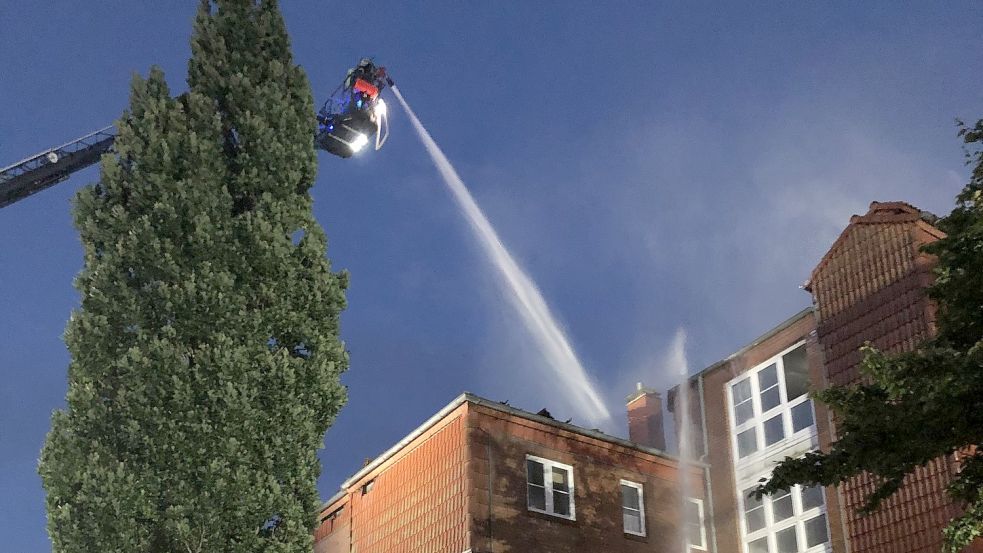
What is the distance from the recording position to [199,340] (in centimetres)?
1838

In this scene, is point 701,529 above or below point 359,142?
below

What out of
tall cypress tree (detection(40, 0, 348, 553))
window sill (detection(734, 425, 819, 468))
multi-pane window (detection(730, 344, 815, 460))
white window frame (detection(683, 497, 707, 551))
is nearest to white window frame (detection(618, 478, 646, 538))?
white window frame (detection(683, 497, 707, 551))

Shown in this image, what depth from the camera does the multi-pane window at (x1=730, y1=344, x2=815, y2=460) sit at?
26344 millimetres

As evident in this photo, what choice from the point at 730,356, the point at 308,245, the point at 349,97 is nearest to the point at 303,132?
the point at 308,245

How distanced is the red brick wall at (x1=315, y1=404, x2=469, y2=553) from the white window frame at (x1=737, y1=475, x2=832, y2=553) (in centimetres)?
809

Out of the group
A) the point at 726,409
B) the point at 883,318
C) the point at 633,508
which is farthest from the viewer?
the point at 726,409

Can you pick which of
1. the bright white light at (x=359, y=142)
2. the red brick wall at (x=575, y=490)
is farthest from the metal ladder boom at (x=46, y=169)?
the red brick wall at (x=575, y=490)

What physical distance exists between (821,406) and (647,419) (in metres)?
8.76

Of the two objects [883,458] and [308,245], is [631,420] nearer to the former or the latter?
[308,245]

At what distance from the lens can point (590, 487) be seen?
87.8ft

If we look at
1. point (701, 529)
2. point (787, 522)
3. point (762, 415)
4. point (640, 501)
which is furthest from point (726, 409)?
point (787, 522)

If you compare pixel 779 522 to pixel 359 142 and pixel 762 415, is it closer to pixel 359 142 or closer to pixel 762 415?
pixel 762 415

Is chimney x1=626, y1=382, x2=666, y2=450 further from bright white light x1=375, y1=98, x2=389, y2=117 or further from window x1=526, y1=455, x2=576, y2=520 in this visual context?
bright white light x1=375, y1=98, x2=389, y2=117

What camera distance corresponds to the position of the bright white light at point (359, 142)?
37.6 metres
